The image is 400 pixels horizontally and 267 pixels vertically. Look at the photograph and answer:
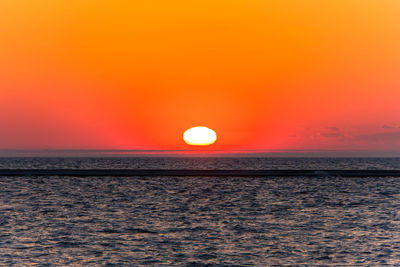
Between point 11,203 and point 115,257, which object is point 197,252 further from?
point 11,203

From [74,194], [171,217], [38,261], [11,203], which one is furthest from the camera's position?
[74,194]

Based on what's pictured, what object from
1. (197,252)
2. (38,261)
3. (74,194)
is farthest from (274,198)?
(38,261)

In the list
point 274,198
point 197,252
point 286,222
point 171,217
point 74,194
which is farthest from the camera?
point 74,194

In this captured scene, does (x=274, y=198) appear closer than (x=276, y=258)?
No

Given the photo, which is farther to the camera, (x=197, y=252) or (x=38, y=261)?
(x=197, y=252)

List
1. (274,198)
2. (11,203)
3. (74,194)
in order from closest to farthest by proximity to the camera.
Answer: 1. (11,203)
2. (274,198)
3. (74,194)

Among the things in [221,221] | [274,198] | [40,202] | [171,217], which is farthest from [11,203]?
[274,198]

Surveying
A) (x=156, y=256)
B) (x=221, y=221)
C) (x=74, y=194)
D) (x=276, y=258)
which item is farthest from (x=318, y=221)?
(x=74, y=194)

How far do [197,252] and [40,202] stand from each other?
32311 mm

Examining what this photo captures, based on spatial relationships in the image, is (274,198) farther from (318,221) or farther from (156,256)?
(156,256)

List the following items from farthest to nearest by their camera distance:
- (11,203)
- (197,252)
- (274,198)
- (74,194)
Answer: (74,194), (274,198), (11,203), (197,252)

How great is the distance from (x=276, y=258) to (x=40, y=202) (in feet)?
117

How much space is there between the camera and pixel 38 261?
91.7 ft

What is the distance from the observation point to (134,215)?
46.9 m
